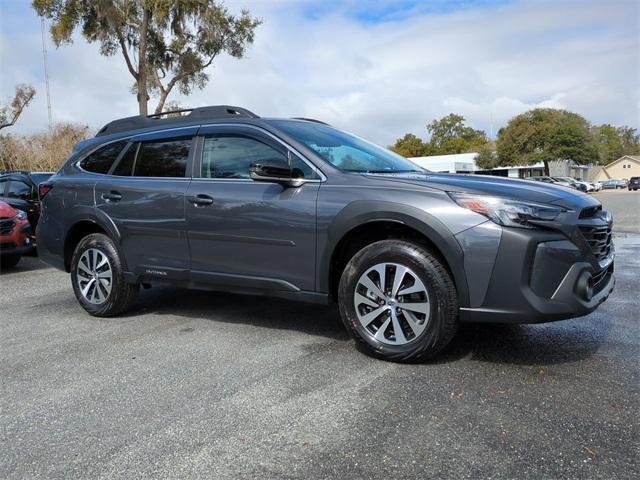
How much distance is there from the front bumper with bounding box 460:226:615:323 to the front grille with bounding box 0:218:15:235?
7.40 m

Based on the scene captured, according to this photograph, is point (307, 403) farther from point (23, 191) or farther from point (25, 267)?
point (23, 191)

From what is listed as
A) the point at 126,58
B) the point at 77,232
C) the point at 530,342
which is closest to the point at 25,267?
the point at 77,232

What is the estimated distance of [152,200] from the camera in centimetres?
469

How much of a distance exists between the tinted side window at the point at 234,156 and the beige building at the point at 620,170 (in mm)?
106741

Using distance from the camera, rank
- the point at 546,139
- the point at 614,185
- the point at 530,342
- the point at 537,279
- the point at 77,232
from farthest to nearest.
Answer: the point at 614,185 < the point at 546,139 < the point at 77,232 < the point at 530,342 < the point at 537,279

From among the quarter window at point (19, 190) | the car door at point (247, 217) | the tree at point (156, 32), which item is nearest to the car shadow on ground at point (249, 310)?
the car door at point (247, 217)

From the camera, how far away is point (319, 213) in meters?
3.86

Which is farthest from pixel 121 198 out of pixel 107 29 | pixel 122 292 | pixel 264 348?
pixel 107 29

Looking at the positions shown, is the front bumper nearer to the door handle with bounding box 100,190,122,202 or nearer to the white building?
the door handle with bounding box 100,190,122,202

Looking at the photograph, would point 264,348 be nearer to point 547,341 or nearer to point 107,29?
point 547,341

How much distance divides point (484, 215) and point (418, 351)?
967mm

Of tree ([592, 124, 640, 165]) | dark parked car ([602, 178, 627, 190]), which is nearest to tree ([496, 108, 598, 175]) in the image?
dark parked car ([602, 178, 627, 190])

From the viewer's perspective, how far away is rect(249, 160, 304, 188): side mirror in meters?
3.89

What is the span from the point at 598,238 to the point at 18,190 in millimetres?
9605
